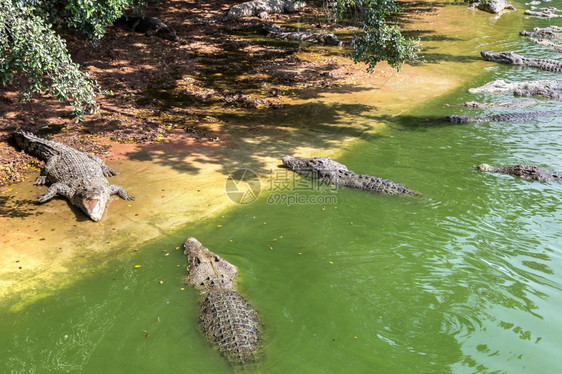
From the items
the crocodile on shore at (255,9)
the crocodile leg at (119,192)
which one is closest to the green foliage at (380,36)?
the crocodile leg at (119,192)

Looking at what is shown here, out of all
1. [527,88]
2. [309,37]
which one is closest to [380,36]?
[527,88]

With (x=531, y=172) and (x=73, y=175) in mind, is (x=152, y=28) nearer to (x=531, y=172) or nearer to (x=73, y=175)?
(x=73, y=175)

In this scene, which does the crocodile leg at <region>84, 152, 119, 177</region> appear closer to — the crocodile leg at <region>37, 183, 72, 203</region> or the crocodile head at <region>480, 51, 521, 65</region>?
the crocodile leg at <region>37, 183, 72, 203</region>

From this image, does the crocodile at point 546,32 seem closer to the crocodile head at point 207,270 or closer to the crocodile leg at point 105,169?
the crocodile leg at point 105,169

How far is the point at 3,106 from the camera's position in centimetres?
1095

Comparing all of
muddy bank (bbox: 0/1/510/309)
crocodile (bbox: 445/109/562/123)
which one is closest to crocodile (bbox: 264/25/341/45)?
muddy bank (bbox: 0/1/510/309)

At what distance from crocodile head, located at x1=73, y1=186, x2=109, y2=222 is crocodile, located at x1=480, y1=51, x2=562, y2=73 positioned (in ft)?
49.9

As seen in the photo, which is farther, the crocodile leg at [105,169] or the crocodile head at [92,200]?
the crocodile leg at [105,169]

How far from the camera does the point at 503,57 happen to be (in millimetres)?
16922

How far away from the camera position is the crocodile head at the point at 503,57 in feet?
55.2

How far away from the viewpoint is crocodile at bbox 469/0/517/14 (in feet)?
83.8

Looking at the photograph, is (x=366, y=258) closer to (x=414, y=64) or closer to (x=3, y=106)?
(x=3, y=106)

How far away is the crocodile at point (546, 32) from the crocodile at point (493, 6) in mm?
4739

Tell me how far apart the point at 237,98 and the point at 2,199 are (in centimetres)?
663
